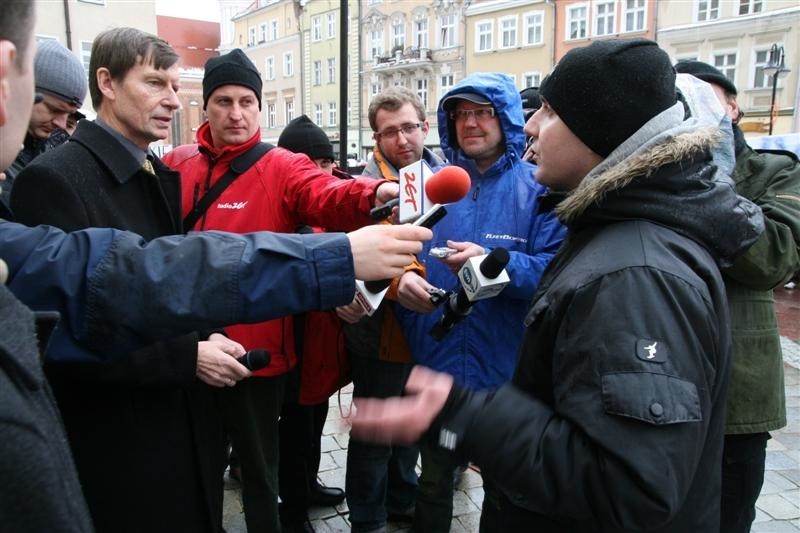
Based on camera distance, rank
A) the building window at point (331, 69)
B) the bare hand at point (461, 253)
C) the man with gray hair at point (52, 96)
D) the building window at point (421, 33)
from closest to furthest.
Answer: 1. the bare hand at point (461, 253)
2. the man with gray hair at point (52, 96)
3. the building window at point (421, 33)
4. the building window at point (331, 69)

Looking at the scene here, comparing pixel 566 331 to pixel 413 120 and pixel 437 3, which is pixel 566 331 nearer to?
pixel 413 120

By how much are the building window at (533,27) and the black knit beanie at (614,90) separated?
34.6m

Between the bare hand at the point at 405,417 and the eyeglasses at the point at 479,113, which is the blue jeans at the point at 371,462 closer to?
the eyeglasses at the point at 479,113

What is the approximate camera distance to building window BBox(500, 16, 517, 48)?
34406mm

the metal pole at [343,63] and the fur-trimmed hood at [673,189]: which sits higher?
the metal pole at [343,63]

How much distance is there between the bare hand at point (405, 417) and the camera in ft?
4.61

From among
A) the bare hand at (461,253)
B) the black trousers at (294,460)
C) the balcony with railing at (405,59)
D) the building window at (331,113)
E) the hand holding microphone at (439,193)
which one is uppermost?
Result: the balcony with railing at (405,59)

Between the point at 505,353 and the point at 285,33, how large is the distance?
2118 inches

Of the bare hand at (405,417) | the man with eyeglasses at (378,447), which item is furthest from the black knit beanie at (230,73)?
the bare hand at (405,417)

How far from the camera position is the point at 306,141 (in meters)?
4.62

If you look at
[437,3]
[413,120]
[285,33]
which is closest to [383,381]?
[413,120]

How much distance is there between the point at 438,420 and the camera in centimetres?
142

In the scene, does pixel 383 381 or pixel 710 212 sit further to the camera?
pixel 383 381

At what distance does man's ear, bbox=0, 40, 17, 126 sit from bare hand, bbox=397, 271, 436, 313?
189cm
